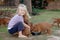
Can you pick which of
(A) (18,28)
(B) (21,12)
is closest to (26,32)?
→ (A) (18,28)

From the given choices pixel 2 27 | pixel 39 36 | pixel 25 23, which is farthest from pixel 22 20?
pixel 2 27

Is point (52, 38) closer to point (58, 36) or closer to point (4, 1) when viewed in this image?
point (58, 36)

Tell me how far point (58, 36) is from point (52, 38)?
1.46ft

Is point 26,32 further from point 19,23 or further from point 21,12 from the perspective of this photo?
point 21,12

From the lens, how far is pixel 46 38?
6.79 meters

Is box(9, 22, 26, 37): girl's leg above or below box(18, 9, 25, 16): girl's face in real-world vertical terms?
below

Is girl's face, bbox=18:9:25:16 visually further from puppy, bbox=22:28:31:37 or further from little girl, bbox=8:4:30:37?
puppy, bbox=22:28:31:37

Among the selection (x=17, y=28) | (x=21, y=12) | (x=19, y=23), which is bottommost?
(x=17, y=28)

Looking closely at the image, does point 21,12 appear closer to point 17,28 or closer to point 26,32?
point 17,28

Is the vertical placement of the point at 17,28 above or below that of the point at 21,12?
below

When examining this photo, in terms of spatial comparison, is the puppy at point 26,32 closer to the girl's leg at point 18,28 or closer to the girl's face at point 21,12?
the girl's leg at point 18,28

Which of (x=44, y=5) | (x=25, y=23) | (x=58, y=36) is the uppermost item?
(x=25, y=23)

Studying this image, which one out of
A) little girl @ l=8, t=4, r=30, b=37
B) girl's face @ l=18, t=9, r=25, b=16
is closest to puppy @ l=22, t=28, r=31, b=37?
little girl @ l=8, t=4, r=30, b=37

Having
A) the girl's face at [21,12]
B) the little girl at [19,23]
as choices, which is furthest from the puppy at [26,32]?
the girl's face at [21,12]
